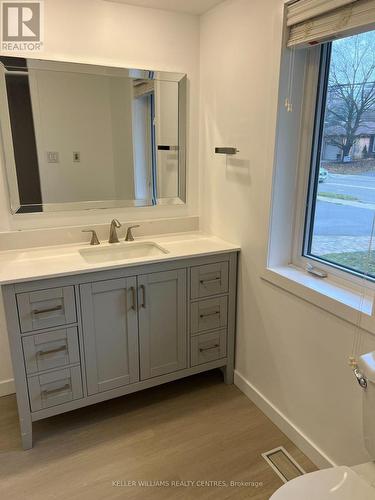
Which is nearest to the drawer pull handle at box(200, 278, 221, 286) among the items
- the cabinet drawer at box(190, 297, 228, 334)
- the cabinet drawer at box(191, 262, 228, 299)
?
the cabinet drawer at box(191, 262, 228, 299)

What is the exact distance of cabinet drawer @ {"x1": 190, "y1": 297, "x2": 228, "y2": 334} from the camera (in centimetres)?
215

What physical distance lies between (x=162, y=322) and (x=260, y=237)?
715mm

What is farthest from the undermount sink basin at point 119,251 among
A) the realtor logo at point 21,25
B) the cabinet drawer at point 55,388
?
the realtor logo at point 21,25

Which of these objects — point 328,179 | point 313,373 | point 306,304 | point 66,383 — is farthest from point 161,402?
point 328,179

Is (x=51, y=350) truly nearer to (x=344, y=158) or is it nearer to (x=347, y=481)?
(x=347, y=481)

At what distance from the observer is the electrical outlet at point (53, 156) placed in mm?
2062

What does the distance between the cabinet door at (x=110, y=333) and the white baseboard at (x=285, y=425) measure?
69cm

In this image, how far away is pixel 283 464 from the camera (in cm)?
175

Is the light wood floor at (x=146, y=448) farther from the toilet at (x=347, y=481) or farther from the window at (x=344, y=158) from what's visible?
the window at (x=344, y=158)

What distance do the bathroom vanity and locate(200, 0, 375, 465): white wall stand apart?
0.19m

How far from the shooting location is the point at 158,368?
210cm

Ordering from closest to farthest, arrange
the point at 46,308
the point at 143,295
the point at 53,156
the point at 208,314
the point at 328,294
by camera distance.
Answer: the point at 328,294, the point at 46,308, the point at 143,295, the point at 53,156, the point at 208,314

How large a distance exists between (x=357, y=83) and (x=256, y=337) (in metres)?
1.37

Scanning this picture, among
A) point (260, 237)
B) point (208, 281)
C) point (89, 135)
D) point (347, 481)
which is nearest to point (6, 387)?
point (208, 281)
